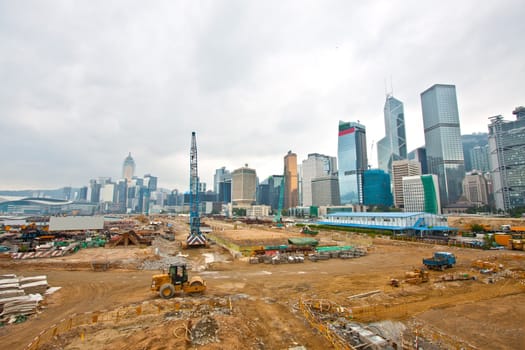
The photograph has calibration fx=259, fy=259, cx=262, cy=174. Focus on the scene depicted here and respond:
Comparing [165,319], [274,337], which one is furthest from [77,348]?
[274,337]

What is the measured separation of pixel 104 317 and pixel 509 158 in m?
210

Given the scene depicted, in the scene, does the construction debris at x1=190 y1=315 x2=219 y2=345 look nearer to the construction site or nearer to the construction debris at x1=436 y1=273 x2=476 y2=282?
the construction site

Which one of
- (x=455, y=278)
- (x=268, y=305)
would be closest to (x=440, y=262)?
(x=455, y=278)

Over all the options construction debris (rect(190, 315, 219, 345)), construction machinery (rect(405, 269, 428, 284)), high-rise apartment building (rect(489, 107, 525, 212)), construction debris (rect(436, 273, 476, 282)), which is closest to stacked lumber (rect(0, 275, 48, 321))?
construction debris (rect(190, 315, 219, 345))

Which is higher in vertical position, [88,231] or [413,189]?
[413,189]

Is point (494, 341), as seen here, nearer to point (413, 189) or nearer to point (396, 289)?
point (396, 289)

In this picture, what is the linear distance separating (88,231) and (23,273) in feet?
147

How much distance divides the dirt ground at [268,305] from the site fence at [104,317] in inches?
6.9

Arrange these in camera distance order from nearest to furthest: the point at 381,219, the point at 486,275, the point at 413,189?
the point at 486,275 < the point at 381,219 < the point at 413,189

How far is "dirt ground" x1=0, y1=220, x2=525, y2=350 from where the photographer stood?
12.1 m

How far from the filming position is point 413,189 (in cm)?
16388

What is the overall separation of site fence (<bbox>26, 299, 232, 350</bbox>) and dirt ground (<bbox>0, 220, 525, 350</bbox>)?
0.18 meters

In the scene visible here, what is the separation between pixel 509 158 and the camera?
154 meters

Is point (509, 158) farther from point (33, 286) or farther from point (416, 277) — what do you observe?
point (33, 286)
